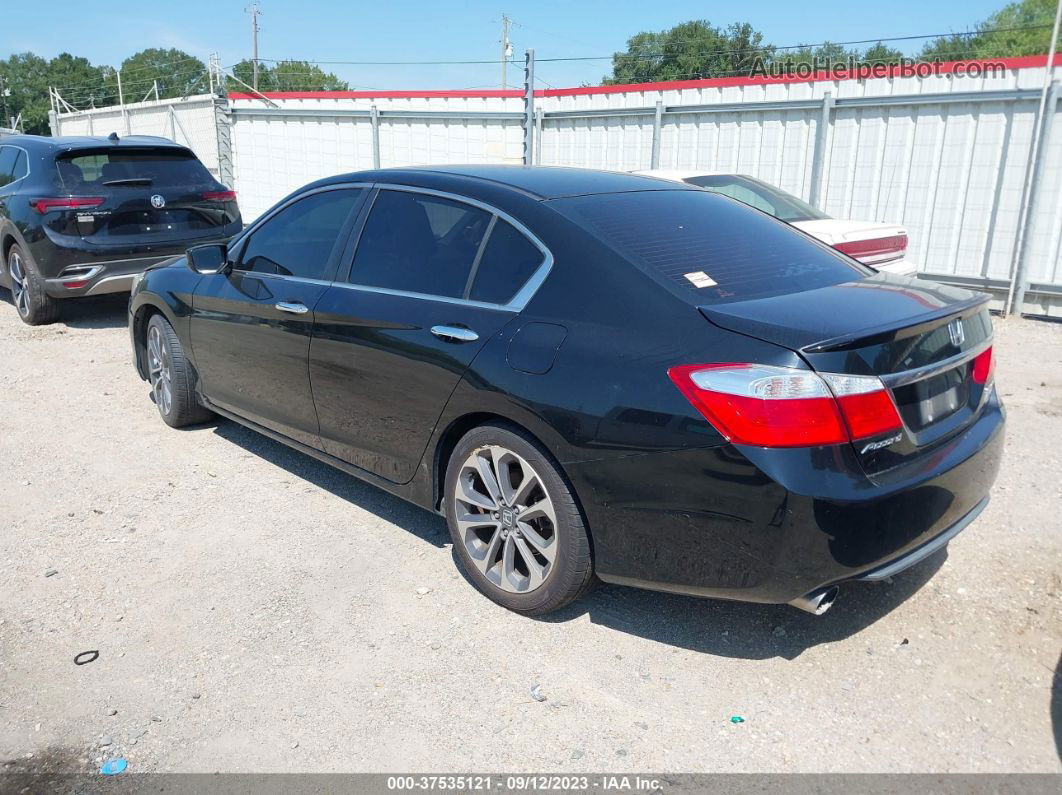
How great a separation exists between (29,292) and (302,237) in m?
5.43

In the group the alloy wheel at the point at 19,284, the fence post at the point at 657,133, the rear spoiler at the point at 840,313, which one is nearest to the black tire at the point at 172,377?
the rear spoiler at the point at 840,313

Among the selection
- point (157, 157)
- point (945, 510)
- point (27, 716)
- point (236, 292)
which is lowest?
point (27, 716)

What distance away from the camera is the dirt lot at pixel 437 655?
2.68m

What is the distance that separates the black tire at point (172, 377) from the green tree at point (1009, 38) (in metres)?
51.4

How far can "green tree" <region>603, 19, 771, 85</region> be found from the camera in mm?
64500

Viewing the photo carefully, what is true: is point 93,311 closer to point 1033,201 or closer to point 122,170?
point 122,170

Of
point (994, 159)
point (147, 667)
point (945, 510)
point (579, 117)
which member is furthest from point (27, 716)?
point (579, 117)

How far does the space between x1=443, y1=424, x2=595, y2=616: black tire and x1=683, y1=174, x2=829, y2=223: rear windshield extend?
16.5 feet

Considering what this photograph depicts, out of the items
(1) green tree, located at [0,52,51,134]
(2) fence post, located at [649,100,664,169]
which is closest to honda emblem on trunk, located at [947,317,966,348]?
(2) fence post, located at [649,100,664,169]

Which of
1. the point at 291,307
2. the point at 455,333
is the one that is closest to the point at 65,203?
the point at 291,307

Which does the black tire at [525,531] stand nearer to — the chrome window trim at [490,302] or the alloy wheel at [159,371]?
the chrome window trim at [490,302]

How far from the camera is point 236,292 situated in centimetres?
465

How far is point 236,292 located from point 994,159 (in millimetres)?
7798

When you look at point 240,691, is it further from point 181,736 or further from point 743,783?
point 743,783
